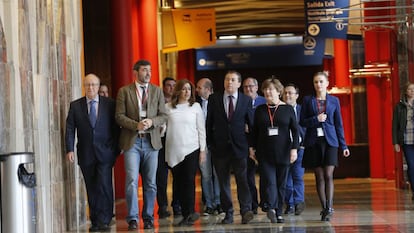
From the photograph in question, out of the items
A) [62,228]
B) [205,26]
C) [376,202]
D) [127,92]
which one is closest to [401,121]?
[376,202]

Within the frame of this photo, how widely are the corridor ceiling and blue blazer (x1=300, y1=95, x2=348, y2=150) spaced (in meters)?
14.1

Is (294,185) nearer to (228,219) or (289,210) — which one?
(289,210)

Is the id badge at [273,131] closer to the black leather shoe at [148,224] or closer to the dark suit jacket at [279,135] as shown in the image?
the dark suit jacket at [279,135]

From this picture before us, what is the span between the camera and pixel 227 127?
396 inches

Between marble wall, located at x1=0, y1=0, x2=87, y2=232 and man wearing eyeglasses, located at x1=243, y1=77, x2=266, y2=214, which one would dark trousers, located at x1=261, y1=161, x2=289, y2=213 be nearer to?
man wearing eyeglasses, located at x1=243, y1=77, x2=266, y2=214

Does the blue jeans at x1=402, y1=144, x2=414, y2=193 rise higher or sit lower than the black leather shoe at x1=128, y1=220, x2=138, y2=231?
higher

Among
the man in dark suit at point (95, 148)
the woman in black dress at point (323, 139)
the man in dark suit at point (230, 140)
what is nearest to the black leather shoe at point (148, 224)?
the man in dark suit at point (95, 148)

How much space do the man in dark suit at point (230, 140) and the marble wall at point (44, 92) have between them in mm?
1574

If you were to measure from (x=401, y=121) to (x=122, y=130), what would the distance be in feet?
14.3

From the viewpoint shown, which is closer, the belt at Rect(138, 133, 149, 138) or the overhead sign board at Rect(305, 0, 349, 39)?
the belt at Rect(138, 133, 149, 138)

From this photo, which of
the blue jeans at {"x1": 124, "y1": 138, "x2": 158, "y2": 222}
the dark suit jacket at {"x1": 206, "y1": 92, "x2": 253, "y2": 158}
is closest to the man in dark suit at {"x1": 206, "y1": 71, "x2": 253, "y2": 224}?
the dark suit jacket at {"x1": 206, "y1": 92, "x2": 253, "y2": 158}

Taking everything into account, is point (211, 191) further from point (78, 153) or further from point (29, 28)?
point (29, 28)

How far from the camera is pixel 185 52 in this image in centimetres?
3203

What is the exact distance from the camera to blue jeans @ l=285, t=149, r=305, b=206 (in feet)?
37.2
